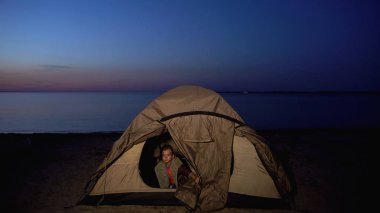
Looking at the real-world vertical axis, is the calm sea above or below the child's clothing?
below

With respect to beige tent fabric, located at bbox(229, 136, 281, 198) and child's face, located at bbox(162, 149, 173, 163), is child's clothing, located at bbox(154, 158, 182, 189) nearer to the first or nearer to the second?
child's face, located at bbox(162, 149, 173, 163)

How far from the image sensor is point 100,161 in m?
8.60

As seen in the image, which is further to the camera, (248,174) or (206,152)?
(248,174)

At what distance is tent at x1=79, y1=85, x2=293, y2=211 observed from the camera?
495cm

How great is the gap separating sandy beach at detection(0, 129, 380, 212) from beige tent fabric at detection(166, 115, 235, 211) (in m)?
0.37

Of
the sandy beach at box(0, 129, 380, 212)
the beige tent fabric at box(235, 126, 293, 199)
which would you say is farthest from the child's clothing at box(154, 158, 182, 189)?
the beige tent fabric at box(235, 126, 293, 199)

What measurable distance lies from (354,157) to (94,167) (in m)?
8.35

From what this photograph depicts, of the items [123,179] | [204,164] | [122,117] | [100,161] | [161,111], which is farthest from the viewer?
[122,117]

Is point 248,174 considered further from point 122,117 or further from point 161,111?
point 122,117

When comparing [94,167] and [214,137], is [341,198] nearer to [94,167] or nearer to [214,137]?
[214,137]

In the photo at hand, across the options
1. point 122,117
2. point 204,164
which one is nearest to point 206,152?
point 204,164

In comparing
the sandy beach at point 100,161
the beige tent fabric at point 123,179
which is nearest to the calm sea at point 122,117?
the sandy beach at point 100,161

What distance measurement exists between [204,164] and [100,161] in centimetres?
480

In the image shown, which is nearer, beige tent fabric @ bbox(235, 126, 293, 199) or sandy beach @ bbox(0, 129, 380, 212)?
beige tent fabric @ bbox(235, 126, 293, 199)
